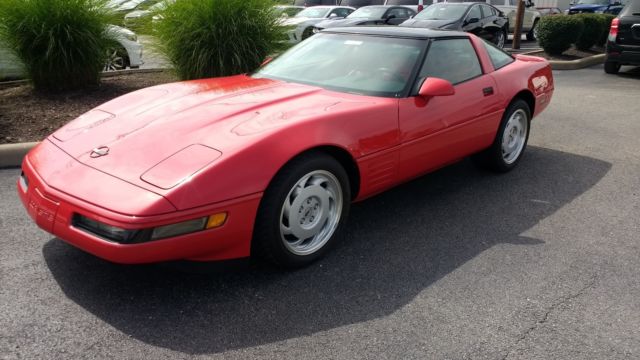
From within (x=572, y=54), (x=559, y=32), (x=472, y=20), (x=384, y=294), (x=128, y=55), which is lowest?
(x=572, y=54)

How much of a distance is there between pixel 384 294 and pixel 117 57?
8.04 metres

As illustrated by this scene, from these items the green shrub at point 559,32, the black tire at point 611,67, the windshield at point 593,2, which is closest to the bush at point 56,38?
the black tire at point 611,67

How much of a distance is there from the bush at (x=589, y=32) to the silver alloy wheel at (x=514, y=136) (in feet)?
28.7

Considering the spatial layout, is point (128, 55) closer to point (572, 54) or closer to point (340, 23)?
point (340, 23)

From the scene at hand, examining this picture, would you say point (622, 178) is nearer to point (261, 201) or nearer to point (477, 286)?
point (477, 286)

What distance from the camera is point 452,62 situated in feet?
13.4

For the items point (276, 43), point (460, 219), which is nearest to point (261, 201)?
point (460, 219)

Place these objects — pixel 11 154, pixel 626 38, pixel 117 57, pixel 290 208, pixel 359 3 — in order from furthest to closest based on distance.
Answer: pixel 359 3 → pixel 626 38 → pixel 117 57 → pixel 11 154 → pixel 290 208

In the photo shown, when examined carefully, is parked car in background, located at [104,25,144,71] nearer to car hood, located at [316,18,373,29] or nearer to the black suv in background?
car hood, located at [316,18,373,29]

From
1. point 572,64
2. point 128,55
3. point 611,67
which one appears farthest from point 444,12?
point 128,55

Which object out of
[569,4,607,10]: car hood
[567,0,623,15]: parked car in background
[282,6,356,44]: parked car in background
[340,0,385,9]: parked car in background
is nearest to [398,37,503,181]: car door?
[282,6,356,44]: parked car in background

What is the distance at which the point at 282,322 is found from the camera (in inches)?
102

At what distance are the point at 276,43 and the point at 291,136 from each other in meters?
5.32

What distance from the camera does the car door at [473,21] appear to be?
43.7ft
